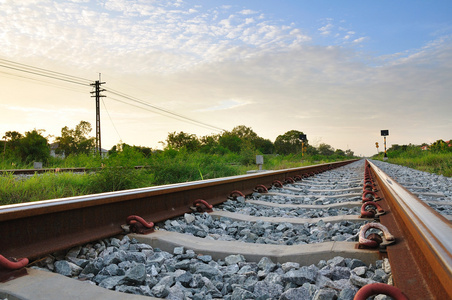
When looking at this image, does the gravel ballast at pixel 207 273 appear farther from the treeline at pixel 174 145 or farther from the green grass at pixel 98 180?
the treeline at pixel 174 145

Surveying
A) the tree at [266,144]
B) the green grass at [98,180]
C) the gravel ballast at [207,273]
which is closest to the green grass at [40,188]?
the green grass at [98,180]

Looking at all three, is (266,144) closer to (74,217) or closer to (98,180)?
(98,180)

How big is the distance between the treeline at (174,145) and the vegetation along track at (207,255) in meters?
5.42

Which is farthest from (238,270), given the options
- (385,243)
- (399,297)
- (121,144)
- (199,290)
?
(121,144)

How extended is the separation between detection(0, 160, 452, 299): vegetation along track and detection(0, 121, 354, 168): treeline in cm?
542

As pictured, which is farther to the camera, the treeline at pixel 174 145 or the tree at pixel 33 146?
the tree at pixel 33 146

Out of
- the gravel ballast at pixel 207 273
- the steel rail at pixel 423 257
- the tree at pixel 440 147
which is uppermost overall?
the tree at pixel 440 147

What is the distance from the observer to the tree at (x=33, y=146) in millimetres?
20441

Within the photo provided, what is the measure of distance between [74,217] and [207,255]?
951mm

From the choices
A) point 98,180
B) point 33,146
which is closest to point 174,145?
point 98,180

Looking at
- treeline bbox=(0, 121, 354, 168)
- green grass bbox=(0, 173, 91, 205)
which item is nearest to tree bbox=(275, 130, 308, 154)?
treeline bbox=(0, 121, 354, 168)

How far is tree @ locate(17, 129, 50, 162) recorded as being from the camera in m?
20.4

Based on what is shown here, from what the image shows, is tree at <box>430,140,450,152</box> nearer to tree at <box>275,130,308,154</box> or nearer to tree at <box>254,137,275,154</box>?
tree at <box>275,130,308,154</box>

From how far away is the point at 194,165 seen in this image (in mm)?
8469
